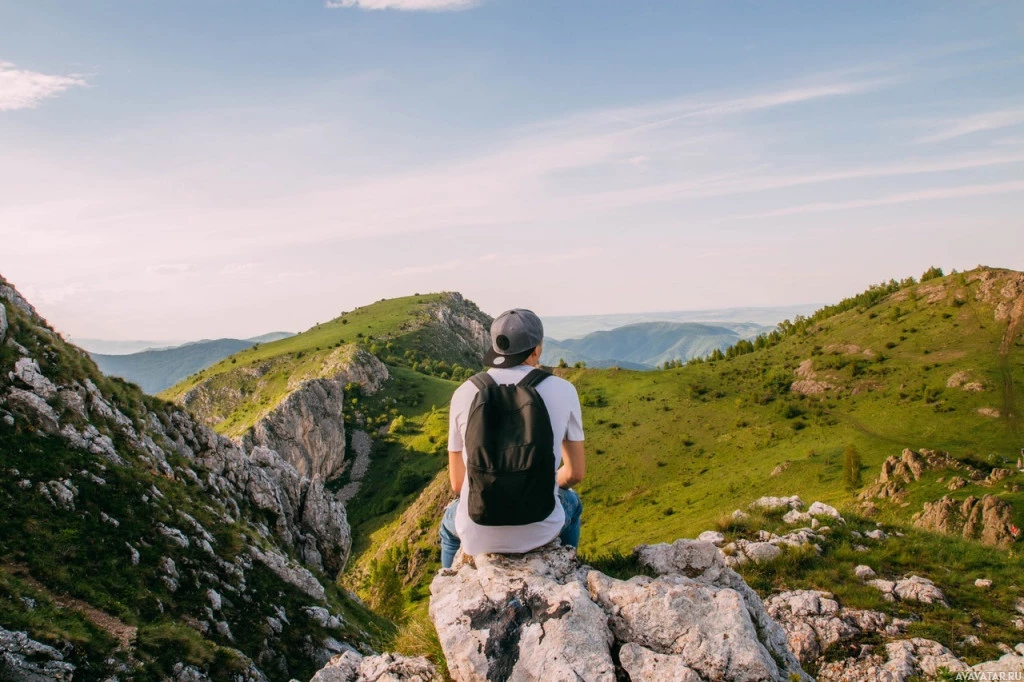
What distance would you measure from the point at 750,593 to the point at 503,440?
19.4 ft

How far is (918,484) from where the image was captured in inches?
1425

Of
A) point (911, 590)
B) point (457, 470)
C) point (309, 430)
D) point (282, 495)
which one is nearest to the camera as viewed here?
point (457, 470)

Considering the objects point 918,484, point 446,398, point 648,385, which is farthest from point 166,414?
point 446,398

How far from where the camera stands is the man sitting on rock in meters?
7.54

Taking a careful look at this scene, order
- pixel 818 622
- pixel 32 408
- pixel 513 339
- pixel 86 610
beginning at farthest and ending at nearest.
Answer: pixel 32 408, pixel 86 610, pixel 818 622, pixel 513 339

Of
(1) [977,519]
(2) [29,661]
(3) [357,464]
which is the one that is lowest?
(3) [357,464]

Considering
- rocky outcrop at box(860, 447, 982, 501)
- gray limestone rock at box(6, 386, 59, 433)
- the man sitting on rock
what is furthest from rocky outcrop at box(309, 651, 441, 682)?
rocky outcrop at box(860, 447, 982, 501)

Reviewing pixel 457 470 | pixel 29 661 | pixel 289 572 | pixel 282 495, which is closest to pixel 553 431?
pixel 457 470

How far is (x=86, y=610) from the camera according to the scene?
14.3 metres

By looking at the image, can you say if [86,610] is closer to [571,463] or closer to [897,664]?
[571,463]

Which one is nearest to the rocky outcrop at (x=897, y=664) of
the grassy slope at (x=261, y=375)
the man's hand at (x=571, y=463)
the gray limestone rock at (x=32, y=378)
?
the man's hand at (x=571, y=463)

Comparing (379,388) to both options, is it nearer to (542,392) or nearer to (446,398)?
(446,398)

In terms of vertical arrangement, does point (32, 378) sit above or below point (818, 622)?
above

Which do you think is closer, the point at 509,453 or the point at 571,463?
the point at 509,453
